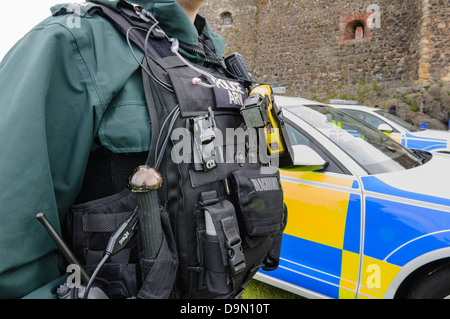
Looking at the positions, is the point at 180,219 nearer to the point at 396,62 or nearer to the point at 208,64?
the point at 208,64

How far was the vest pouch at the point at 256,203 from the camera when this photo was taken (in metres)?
1.13

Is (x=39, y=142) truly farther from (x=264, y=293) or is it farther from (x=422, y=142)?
(x=422, y=142)

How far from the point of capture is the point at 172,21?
3.89 feet

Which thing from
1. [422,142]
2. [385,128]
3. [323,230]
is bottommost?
[323,230]

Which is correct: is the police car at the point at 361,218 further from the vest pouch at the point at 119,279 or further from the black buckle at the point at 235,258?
the vest pouch at the point at 119,279

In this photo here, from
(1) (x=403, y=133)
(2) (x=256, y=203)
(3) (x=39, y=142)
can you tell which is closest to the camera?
(3) (x=39, y=142)

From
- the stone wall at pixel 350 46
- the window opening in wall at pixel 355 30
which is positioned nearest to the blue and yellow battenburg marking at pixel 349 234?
the stone wall at pixel 350 46

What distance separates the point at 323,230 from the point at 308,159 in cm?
54

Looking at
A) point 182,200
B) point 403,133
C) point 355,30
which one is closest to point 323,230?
point 182,200

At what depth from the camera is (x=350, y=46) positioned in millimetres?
12922

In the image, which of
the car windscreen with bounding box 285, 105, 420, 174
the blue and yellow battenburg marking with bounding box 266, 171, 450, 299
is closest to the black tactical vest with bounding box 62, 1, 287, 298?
the blue and yellow battenburg marking with bounding box 266, 171, 450, 299

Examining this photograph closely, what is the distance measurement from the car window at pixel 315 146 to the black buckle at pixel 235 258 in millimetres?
1457
